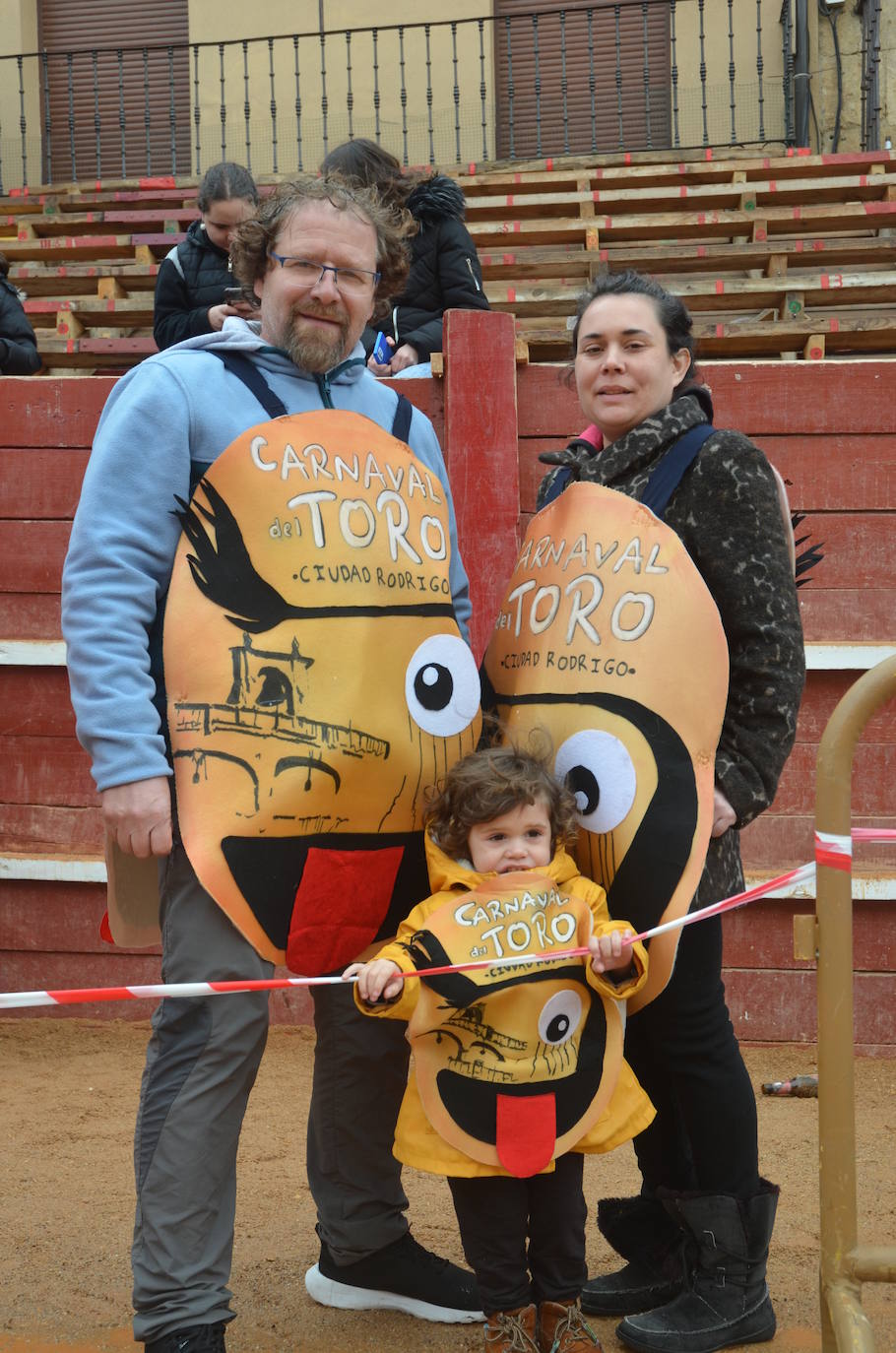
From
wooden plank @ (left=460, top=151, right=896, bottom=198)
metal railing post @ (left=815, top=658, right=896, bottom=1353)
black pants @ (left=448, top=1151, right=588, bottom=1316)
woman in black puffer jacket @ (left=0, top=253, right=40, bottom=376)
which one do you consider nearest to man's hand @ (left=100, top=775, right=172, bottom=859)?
black pants @ (left=448, top=1151, right=588, bottom=1316)

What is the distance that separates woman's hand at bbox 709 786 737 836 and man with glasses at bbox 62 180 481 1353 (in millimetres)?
597

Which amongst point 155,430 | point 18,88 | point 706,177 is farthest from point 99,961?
point 18,88

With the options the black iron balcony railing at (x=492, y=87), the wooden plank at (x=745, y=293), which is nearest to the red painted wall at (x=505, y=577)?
the wooden plank at (x=745, y=293)

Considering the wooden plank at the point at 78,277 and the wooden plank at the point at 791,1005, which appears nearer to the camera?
the wooden plank at the point at 791,1005

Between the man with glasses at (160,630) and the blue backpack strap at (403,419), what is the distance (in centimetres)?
1

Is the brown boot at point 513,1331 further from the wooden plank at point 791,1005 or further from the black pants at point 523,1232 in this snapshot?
the wooden plank at point 791,1005

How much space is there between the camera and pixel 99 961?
454 cm

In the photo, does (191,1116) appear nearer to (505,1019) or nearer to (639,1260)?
(505,1019)

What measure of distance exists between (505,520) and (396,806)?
2.31 meters

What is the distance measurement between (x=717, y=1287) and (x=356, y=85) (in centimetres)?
1146

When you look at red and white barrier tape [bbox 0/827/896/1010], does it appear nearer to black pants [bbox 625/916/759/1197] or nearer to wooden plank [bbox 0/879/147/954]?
black pants [bbox 625/916/759/1197]

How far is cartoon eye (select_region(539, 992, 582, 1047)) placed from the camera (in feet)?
6.83

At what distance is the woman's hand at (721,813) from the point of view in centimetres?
225

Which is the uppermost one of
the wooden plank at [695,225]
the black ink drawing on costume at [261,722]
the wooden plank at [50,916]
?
the wooden plank at [695,225]
